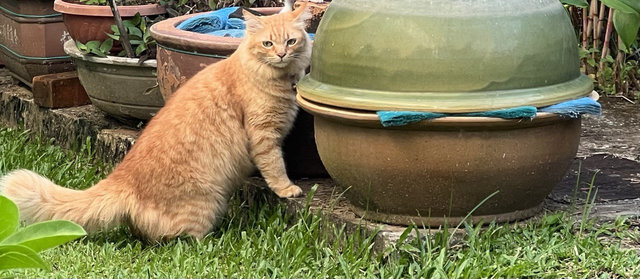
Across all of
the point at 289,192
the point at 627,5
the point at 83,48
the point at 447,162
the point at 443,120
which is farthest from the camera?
the point at 83,48

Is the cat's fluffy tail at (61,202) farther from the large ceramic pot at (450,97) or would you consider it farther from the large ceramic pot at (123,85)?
the large ceramic pot at (123,85)

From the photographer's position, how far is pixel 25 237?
188 cm

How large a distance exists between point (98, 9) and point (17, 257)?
403 cm

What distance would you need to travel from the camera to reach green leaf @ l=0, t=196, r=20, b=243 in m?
1.90

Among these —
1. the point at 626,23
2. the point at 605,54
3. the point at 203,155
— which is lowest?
the point at 203,155

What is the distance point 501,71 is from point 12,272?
1.91 metres

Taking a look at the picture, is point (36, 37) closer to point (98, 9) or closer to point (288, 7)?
point (98, 9)

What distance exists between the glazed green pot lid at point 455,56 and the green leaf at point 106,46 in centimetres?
254

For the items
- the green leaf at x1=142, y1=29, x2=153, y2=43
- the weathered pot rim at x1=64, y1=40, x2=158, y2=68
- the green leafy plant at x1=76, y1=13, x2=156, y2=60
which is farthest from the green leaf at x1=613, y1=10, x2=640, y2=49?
the green leaf at x1=142, y1=29, x2=153, y2=43

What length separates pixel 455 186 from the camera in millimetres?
3393

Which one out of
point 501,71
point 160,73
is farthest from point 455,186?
point 160,73

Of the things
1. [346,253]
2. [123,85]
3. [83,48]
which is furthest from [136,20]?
[346,253]

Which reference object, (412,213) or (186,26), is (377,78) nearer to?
(412,213)

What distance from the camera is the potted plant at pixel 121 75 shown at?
5414 millimetres
